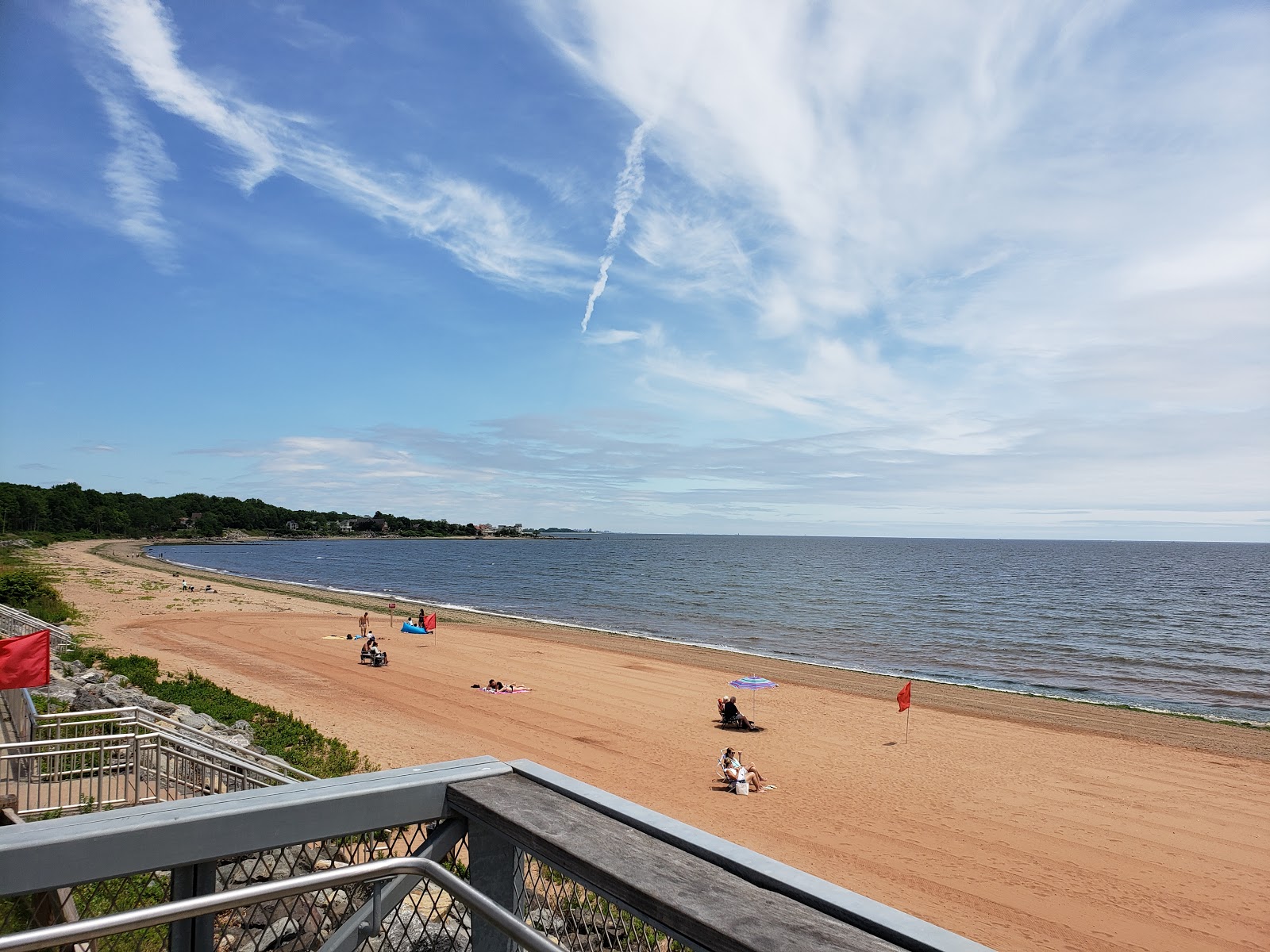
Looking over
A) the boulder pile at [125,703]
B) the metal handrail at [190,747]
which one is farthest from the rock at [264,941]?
the boulder pile at [125,703]

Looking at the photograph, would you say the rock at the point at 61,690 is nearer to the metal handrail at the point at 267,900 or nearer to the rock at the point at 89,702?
the rock at the point at 89,702

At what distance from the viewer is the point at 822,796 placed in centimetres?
1552

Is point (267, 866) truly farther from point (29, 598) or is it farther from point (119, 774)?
point (29, 598)

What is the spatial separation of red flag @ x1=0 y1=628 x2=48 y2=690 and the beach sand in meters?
7.24

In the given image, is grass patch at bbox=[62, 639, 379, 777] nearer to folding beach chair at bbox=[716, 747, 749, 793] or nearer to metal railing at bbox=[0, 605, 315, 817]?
metal railing at bbox=[0, 605, 315, 817]

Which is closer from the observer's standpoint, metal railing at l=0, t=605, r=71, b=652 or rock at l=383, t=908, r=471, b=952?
rock at l=383, t=908, r=471, b=952

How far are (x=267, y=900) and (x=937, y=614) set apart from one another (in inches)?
2233

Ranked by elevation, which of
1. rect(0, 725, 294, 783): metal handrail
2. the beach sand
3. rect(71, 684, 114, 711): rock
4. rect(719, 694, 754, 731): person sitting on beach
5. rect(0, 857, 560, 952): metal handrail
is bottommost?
the beach sand

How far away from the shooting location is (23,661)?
9891 mm

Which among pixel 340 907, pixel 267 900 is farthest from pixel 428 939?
pixel 267 900

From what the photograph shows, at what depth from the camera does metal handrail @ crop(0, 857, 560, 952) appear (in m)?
1.50

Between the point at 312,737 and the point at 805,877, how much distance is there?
16.5m

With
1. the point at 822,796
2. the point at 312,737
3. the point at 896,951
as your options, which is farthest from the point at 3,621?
the point at 896,951

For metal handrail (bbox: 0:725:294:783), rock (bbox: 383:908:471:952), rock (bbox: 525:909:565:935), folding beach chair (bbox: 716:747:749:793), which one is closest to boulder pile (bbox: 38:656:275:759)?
metal handrail (bbox: 0:725:294:783)
